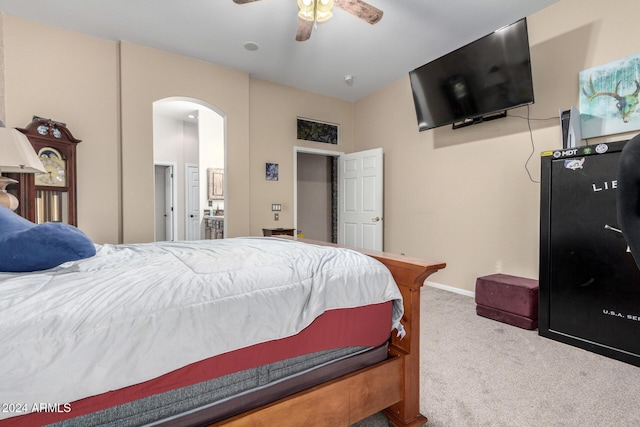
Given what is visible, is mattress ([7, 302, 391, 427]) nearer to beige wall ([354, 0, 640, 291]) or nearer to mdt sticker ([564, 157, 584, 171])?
mdt sticker ([564, 157, 584, 171])

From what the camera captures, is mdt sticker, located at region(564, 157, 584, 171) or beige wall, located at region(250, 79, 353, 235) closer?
mdt sticker, located at region(564, 157, 584, 171)

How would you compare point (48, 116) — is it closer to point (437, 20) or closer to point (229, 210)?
point (229, 210)

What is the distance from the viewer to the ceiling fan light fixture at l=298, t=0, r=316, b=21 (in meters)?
2.22

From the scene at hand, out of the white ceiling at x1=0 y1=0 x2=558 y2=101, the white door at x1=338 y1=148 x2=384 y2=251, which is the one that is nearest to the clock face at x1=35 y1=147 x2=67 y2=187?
the white ceiling at x1=0 y1=0 x2=558 y2=101

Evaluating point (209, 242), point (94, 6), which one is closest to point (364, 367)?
point (209, 242)

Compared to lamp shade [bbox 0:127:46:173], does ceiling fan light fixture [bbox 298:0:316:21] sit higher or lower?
higher

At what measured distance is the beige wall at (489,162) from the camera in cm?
264

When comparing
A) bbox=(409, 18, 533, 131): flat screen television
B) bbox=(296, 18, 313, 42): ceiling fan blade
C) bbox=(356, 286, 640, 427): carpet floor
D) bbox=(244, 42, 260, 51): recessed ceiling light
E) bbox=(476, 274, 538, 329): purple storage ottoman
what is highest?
bbox=(244, 42, 260, 51): recessed ceiling light

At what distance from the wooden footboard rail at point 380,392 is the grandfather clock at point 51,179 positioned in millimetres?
3198

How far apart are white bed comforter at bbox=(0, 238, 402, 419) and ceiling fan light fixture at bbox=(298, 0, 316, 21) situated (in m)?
1.99

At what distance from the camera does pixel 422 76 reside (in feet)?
11.3

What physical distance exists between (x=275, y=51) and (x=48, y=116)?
2.49 metres

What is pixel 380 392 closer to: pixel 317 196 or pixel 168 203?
pixel 317 196

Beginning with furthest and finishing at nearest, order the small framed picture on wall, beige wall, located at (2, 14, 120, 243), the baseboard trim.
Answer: the small framed picture on wall
the baseboard trim
beige wall, located at (2, 14, 120, 243)
